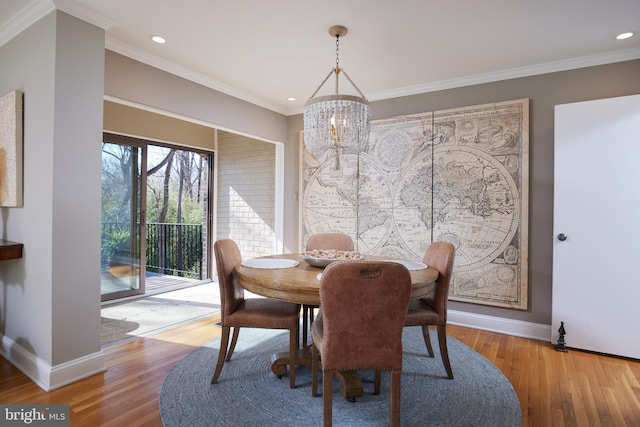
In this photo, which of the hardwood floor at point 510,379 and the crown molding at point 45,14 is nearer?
the hardwood floor at point 510,379

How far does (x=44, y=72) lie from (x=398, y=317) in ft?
8.61

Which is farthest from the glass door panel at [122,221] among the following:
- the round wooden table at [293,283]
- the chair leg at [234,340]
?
the round wooden table at [293,283]

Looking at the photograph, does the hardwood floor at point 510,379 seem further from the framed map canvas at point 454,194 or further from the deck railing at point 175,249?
the deck railing at point 175,249

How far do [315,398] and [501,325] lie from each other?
2142 millimetres

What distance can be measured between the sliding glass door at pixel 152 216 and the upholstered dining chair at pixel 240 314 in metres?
2.79

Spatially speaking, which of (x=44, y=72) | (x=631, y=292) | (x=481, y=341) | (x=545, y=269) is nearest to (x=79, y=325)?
(x=44, y=72)

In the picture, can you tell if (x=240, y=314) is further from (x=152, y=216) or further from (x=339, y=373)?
(x=152, y=216)

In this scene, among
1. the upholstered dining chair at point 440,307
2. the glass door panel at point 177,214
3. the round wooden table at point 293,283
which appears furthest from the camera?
the glass door panel at point 177,214

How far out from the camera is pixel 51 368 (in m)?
2.17

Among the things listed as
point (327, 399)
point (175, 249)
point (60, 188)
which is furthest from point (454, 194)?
point (175, 249)

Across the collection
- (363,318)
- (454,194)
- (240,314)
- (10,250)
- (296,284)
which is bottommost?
(240,314)

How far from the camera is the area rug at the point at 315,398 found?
189 cm

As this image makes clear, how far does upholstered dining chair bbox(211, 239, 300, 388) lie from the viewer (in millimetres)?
2197

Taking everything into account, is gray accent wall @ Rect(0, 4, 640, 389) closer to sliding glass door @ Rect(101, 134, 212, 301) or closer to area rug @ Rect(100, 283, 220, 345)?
area rug @ Rect(100, 283, 220, 345)
